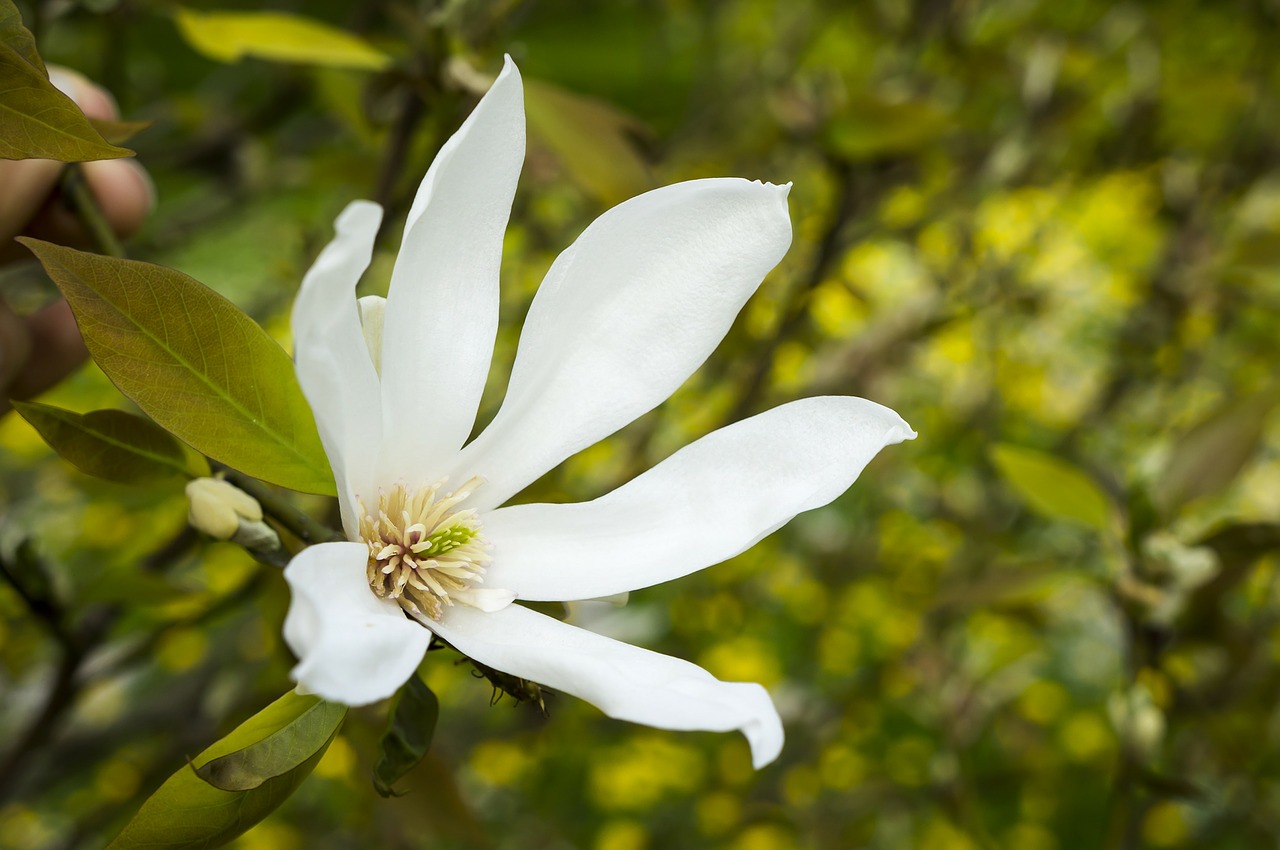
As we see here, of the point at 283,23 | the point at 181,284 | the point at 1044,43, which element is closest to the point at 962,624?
the point at 1044,43

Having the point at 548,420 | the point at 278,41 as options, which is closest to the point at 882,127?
the point at 278,41

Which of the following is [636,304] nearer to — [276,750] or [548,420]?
[548,420]

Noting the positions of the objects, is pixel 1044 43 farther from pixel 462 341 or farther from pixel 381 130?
pixel 462 341

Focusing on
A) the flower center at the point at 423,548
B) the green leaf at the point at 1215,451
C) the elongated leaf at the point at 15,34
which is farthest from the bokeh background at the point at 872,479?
the elongated leaf at the point at 15,34

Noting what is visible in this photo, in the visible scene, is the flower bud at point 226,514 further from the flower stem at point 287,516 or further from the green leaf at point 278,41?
the green leaf at point 278,41

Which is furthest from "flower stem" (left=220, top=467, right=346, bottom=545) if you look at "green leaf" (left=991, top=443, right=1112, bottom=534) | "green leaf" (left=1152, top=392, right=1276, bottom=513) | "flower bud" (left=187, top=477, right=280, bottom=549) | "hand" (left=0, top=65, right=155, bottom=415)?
"green leaf" (left=1152, top=392, right=1276, bottom=513)

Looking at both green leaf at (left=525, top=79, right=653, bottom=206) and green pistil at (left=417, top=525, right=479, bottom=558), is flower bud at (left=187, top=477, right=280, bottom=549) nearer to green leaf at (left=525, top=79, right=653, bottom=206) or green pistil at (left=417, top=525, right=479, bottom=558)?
green pistil at (left=417, top=525, right=479, bottom=558)
